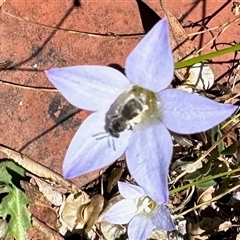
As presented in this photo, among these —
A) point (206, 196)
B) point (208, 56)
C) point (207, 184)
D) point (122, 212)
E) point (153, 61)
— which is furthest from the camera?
point (206, 196)

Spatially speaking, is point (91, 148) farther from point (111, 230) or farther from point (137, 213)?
point (111, 230)

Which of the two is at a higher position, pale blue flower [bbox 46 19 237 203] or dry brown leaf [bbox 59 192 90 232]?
pale blue flower [bbox 46 19 237 203]

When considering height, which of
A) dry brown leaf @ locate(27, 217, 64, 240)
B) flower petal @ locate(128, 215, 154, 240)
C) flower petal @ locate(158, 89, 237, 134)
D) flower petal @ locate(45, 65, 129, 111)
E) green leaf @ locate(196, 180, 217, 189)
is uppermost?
flower petal @ locate(45, 65, 129, 111)

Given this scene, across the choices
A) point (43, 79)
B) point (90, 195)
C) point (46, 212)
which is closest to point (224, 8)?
point (43, 79)

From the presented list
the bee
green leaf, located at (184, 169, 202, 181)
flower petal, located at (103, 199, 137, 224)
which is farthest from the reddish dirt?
the bee

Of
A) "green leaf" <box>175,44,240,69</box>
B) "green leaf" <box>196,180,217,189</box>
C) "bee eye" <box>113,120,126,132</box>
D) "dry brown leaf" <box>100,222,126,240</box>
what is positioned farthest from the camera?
"dry brown leaf" <box>100,222,126,240</box>

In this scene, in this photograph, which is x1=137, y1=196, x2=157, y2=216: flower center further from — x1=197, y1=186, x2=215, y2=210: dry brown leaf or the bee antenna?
the bee antenna

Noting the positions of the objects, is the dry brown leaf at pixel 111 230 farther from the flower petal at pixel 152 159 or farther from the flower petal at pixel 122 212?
the flower petal at pixel 152 159

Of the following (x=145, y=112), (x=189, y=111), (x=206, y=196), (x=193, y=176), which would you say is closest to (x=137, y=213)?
(x=193, y=176)
